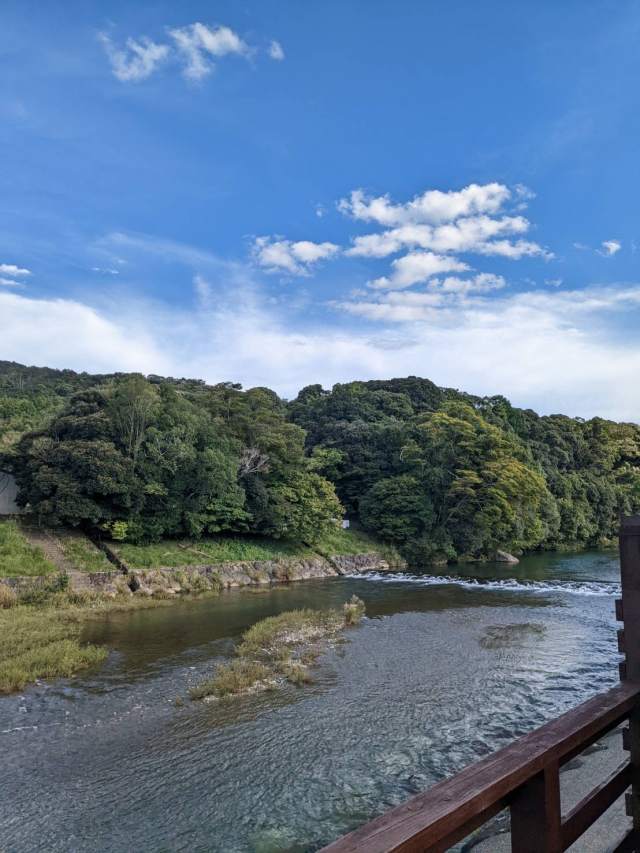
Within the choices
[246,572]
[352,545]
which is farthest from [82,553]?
[352,545]

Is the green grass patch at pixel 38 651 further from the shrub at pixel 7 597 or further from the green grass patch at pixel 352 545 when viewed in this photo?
the green grass patch at pixel 352 545

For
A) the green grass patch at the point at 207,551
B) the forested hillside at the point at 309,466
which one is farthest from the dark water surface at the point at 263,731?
the forested hillside at the point at 309,466

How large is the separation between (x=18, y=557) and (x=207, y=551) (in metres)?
9.24

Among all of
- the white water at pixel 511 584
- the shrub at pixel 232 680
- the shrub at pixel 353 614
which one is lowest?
the white water at pixel 511 584

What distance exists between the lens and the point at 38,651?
12.6 metres

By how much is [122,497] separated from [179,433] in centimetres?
427

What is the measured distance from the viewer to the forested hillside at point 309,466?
83.3 feet

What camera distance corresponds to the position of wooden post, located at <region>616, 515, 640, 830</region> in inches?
120

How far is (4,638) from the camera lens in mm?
13594

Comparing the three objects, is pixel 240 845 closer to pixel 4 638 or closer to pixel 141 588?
pixel 4 638

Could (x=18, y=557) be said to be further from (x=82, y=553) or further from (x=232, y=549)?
(x=232, y=549)

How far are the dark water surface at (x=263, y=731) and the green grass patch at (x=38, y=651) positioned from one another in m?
0.55

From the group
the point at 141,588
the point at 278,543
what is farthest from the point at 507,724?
the point at 278,543

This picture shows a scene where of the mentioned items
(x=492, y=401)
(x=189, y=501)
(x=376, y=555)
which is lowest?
(x=376, y=555)
